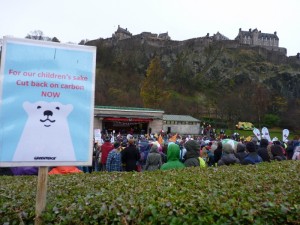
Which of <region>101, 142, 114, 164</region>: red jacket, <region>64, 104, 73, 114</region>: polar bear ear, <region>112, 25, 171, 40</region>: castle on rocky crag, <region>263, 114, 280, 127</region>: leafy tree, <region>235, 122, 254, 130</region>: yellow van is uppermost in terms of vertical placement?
<region>112, 25, 171, 40</region>: castle on rocky crag

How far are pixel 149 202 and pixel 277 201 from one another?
1.49m

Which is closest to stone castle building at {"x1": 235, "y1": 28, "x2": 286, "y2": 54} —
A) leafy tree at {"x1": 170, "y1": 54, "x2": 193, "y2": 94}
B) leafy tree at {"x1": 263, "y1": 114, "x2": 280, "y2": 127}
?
leafy tree at {"x1": 170, "y1": 54, "x2": 193, "y2": 94}

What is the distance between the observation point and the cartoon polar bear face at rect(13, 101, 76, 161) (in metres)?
3.49

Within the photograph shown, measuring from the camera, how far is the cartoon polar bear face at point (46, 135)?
3488mm

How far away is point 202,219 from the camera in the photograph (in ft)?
10.8

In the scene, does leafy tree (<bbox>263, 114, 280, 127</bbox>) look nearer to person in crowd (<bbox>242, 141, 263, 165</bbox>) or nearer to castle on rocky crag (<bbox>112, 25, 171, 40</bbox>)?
castle on rocky crag (<bbox>112, 25, 171, 40</bbox>)

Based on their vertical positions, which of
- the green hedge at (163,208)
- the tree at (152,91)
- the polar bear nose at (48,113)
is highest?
the tree at (152,91)

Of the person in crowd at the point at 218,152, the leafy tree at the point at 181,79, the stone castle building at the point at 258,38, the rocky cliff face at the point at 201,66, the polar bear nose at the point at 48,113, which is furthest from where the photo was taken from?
the stone castle building at the point at 258,38

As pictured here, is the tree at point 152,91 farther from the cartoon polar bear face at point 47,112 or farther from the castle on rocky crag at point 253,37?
the castle on rocky crag at point 253,37

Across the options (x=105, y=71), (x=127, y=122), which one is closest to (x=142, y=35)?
(x=105, y=71)

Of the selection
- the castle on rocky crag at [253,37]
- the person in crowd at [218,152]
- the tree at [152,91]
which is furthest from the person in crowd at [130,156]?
the castle on rocky crag at [253,37]

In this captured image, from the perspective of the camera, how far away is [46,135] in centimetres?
356

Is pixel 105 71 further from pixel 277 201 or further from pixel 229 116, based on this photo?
pixel 277 201

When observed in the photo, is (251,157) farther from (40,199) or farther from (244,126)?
(244,126)
